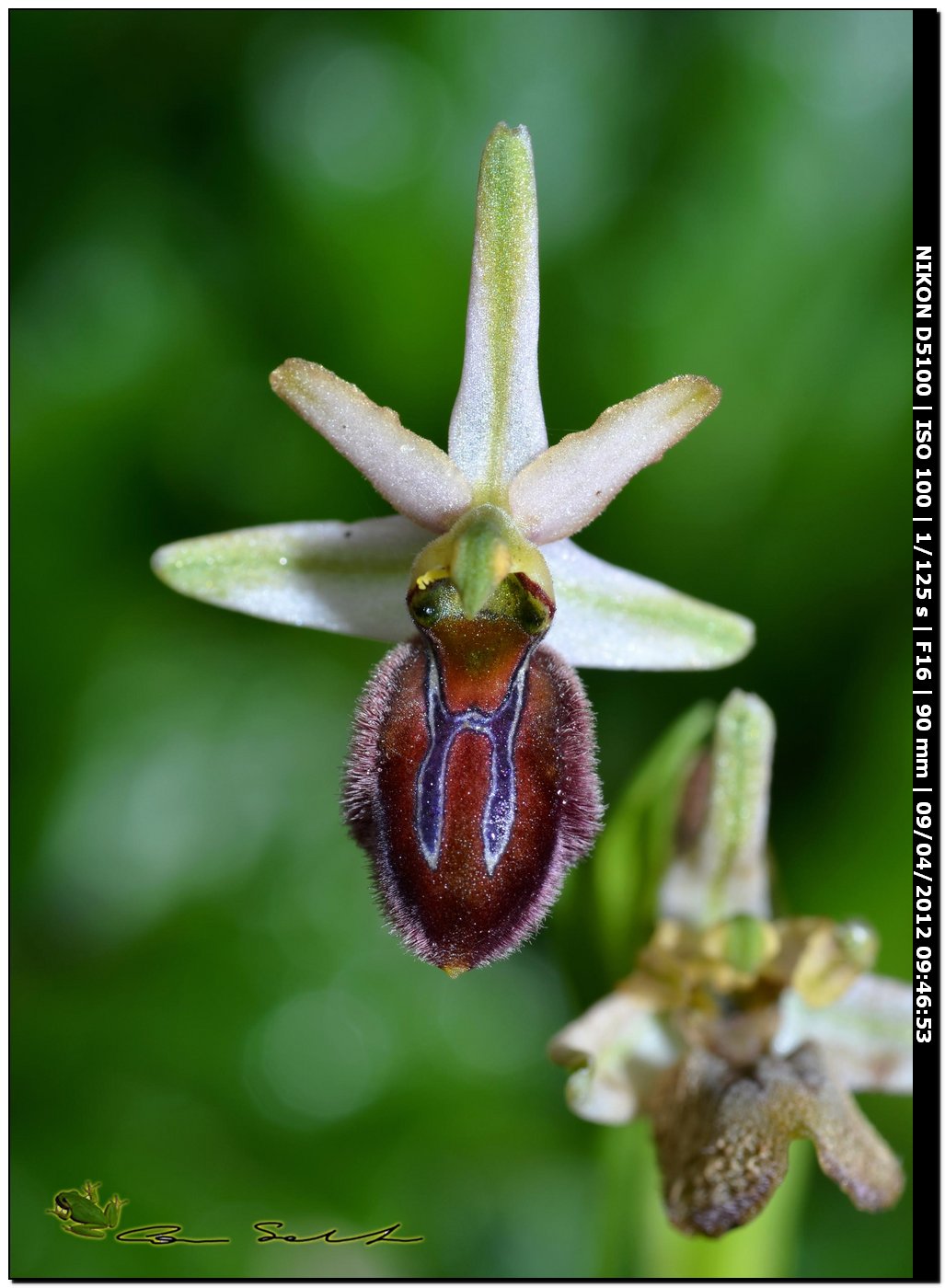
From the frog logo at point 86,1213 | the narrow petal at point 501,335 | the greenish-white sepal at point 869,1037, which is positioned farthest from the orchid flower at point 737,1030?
the frog logo at point 86,1213

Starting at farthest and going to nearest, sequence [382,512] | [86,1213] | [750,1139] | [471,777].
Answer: [382,512] < [86,1213] < [750,1139] < [471,777]

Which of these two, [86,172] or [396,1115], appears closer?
[396,1115]

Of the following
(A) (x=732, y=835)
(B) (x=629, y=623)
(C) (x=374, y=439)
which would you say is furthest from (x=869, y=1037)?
(C) (x=374, y=439)

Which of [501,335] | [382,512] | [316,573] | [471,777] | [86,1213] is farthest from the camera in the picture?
[382,512]

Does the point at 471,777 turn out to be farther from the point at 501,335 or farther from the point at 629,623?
the point at 501,335

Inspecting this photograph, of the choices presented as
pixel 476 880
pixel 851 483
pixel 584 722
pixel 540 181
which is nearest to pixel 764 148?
pixel 540 181

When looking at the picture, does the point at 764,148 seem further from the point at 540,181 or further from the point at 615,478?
the point at 615,478

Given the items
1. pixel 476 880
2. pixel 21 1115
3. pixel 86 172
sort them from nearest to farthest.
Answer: pixel 476 880, pixel 21 1115, pixel 86 172
